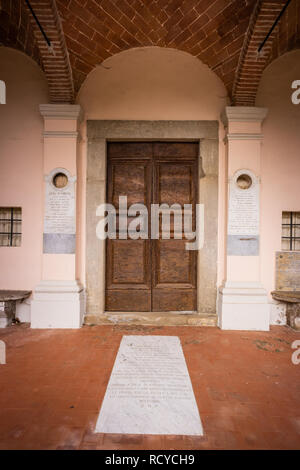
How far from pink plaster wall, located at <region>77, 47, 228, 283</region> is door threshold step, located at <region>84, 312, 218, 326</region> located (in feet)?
2.51

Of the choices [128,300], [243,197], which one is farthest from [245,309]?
[128,300]

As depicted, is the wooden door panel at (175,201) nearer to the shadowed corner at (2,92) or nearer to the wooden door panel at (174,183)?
the wooden door panel at (174,183)

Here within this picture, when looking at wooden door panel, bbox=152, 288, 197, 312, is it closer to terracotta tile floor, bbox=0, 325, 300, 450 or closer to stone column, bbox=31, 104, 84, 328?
terracotta tile floor, bbox=0, 325, 300, 450

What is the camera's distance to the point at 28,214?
4.36 meters

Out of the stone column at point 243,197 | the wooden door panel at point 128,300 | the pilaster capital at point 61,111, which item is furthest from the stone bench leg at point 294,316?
the pilaster capital at point 61,111

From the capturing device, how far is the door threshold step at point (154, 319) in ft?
13.7

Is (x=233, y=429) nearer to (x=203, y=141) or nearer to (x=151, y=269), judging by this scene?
(x=151, y=269)

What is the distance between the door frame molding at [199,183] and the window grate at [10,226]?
124 cm

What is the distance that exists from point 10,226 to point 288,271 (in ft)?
15.8

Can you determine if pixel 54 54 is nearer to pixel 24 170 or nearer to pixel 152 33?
pixel 152 33

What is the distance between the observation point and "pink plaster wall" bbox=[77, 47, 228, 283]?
434 cm

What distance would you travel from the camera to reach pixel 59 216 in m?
4.17

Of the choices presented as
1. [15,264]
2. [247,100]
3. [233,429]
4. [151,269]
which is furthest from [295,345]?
[15,264]

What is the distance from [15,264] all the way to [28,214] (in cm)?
87
